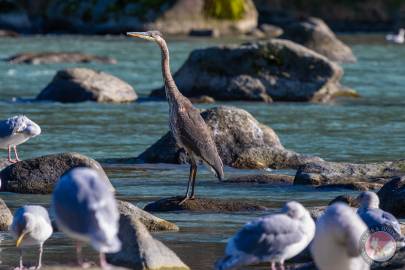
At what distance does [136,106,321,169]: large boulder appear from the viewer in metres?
19.7

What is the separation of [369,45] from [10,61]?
18501 mm

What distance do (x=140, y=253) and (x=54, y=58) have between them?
33.3 metres

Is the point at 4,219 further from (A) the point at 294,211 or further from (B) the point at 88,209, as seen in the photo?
(B) the point at 88,209

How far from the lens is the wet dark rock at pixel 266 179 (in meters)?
17.7

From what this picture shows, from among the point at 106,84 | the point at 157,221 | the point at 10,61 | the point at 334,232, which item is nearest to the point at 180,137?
the point at 157,221

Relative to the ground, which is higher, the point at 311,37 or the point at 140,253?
the point at 140,253

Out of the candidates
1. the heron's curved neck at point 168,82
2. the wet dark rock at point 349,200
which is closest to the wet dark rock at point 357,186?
the wet dark rock at point 349,200

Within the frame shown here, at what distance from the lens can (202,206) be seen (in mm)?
15297

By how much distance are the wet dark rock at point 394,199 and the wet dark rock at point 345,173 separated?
7.25ft

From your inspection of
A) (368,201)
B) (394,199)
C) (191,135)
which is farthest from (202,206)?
(368,201)

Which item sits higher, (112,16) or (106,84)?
(106,84)

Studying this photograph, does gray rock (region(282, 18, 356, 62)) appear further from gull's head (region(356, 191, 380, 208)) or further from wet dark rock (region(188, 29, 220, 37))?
gull's head (region(356, 191, 380, 208))

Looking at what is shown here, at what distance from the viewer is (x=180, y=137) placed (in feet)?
50.9

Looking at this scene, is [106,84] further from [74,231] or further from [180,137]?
[74,231]
